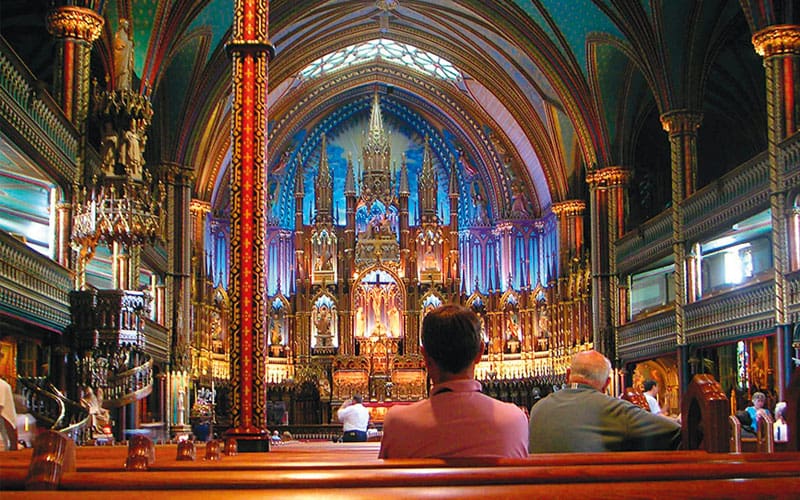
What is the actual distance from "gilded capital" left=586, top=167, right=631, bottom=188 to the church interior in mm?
63

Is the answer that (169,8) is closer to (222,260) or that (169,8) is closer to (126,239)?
(126,239)

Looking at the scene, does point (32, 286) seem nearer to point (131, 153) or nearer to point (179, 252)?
point (131, 153)

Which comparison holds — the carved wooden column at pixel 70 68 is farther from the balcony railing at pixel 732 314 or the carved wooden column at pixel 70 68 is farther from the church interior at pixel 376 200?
the balcony railing at pixel 732 314

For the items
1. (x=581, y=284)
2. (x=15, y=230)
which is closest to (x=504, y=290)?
(x=581, y=284)

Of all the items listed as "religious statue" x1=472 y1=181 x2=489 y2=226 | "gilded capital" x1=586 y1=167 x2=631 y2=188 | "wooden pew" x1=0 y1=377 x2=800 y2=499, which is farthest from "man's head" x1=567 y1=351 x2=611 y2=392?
"religious statue" x1=472 y1=181 x2=489 y2=226

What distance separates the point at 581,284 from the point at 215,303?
11434mm

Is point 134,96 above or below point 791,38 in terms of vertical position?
below

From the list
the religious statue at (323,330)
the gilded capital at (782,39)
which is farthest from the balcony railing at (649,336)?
the religious statue at (323,330)

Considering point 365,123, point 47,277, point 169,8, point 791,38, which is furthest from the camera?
point 365,123

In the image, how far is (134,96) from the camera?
55.4ft

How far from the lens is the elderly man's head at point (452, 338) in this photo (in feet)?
12.2

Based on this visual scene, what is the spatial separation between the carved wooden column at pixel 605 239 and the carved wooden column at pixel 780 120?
9.86 m

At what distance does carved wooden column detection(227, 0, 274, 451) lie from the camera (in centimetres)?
1055

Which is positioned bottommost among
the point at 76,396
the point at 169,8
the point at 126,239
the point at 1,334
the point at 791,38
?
the point at 76,396
